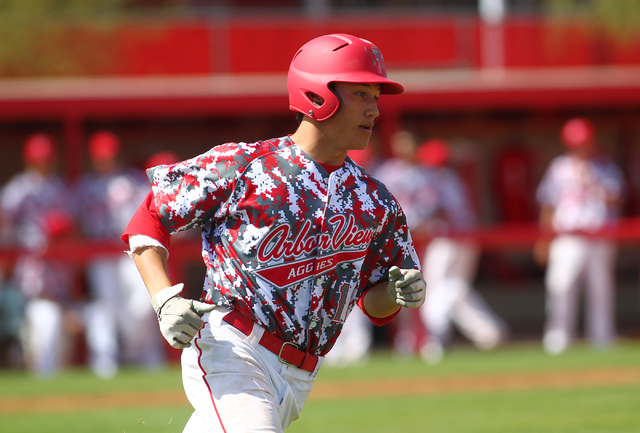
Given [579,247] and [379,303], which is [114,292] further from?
[379,303]

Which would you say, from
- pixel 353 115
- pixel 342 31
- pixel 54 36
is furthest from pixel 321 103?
pixel 342 31

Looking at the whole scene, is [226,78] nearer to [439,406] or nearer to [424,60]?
[424,60]

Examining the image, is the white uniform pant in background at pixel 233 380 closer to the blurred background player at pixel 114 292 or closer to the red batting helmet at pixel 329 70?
the red batting helmet at pixel 329 70

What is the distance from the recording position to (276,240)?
3250mm

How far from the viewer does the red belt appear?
127 inches

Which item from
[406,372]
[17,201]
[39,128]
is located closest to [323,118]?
[406,372]

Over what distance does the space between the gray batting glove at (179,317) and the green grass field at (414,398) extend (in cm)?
256

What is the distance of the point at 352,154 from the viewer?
31.6 feet

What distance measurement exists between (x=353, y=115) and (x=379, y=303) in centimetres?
74

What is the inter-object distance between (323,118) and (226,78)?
12.7 m

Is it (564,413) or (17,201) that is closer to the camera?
(564,413)

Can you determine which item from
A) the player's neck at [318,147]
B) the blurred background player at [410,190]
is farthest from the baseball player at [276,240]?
the blurred background player at [410,190]

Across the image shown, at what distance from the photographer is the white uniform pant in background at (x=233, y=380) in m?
3.12

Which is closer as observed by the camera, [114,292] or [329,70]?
[329,70]
